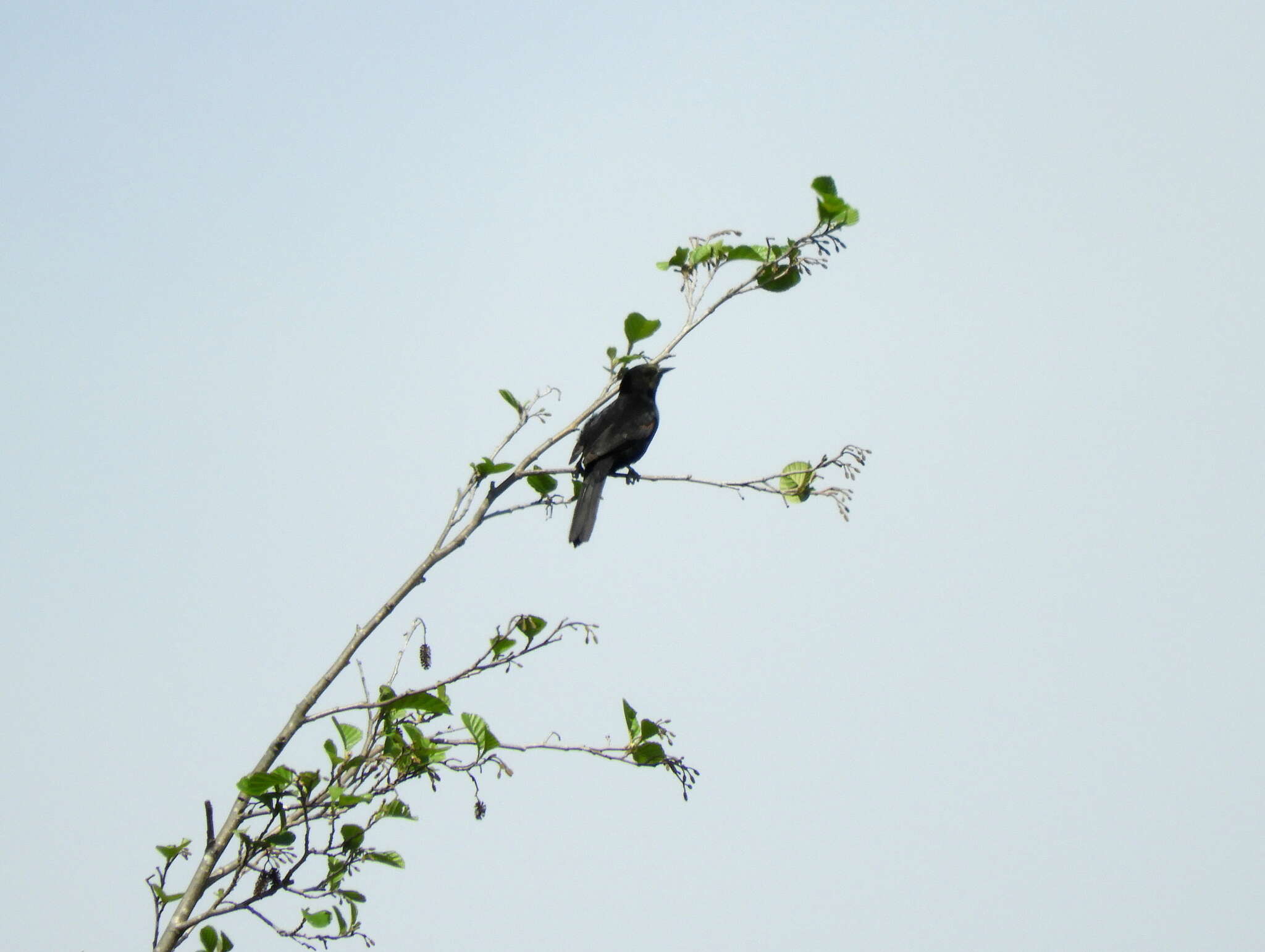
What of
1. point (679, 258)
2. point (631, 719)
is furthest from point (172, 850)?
point (679, 258)

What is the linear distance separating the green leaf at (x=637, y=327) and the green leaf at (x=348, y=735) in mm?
1683

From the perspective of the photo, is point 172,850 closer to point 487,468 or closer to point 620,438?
point 487,468

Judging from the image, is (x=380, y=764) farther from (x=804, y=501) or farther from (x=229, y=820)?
(x=804, y=501)

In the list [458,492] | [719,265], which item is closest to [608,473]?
[719,265]

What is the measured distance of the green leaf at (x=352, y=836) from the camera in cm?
333

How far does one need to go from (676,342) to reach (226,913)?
2.21 m

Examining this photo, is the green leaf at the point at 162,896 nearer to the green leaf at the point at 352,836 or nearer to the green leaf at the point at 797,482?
the green leaf at the point at 352,836

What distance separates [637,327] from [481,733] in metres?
1.56

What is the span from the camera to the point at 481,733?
3502 mm

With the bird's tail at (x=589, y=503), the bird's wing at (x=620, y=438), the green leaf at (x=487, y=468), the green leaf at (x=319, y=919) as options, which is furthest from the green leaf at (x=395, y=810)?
the bird's wing at (x=620, y=438)

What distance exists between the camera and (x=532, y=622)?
11.9 ft

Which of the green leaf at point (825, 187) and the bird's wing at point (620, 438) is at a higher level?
the bird's wing at point (620, 438)

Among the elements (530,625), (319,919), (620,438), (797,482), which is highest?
(620,438)

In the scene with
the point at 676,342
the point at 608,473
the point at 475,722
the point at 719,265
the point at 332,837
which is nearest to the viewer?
the point at 332,837
